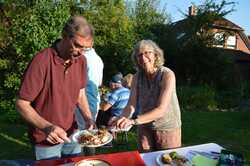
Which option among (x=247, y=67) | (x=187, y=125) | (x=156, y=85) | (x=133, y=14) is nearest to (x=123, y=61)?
(x=187, y=125)

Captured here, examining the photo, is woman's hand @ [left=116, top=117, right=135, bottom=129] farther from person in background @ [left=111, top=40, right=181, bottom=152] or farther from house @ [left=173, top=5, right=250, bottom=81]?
house @ [left=173, top=5, right=250, bottom=81]

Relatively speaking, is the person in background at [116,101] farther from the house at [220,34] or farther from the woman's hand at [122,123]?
the house at [220,34]

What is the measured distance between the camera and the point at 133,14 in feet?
67.2

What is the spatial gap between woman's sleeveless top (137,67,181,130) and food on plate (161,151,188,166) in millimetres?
528

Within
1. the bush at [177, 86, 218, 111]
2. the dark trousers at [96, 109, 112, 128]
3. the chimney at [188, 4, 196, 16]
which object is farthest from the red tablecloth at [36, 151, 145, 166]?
the chimney at [188, 4, 196, 16]

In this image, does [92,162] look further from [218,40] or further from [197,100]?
[218,40]

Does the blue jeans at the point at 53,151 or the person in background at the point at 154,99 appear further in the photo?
the person in background at the point at 154,99

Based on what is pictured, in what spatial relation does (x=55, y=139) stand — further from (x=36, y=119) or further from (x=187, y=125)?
(x=187, y=125)

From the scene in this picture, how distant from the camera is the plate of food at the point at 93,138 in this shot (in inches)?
86.8

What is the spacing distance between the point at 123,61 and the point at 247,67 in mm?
14414

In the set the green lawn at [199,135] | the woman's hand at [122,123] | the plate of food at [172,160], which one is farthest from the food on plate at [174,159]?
the green lawn at [199,135]

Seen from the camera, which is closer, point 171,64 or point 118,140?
point 118,140

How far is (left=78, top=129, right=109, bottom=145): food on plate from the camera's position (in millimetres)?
2213

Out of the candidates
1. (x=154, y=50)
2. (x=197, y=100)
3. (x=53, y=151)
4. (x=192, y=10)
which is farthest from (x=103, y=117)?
(x=192, y=10)
